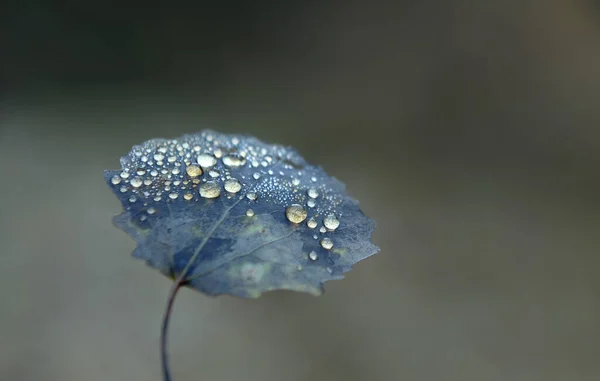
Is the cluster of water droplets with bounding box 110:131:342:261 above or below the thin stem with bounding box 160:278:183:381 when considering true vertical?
above

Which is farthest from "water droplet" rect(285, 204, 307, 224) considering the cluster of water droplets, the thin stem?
the thin stem

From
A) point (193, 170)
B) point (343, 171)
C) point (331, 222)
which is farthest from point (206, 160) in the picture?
point (343, 171)

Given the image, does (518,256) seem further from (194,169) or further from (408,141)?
(194,169)

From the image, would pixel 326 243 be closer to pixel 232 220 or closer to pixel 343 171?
pixel 232 220

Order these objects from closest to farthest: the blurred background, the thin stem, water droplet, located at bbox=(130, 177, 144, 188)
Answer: the thin stem
water droplet, located at bbox=(130, 177, 144, 188)
the blurred background

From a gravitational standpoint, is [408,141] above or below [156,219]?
below

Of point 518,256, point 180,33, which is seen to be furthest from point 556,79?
point 180,33

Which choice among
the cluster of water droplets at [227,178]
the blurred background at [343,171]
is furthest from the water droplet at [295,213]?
the blurred background at [343,171]

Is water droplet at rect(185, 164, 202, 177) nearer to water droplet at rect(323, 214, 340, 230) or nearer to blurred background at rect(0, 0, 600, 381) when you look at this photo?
water droplet at rect(323, 214, 340, 230)
